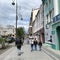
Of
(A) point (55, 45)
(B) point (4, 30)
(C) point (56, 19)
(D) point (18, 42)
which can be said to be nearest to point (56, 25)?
(C) point (56, 19)

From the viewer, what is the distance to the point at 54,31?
1153 inches

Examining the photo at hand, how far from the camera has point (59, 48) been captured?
27.9m

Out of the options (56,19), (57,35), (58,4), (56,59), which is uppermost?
(58,4)

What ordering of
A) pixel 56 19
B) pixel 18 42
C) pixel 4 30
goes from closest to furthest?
pixel 18 42 → pixel 56 19 → pixel 4 30


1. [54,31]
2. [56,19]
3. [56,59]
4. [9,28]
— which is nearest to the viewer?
[56,59]

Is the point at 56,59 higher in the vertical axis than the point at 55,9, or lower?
lower

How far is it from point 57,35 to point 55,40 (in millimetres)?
821

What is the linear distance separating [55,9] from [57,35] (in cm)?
410

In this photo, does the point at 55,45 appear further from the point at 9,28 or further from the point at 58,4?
the point at 9,28

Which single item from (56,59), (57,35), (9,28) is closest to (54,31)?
(57,35)

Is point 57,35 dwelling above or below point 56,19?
below

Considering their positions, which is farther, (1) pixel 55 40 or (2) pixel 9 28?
(2) pixel 9 28

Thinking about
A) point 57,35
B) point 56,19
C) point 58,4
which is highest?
point 58,4

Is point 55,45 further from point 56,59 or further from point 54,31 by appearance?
point 56,59
